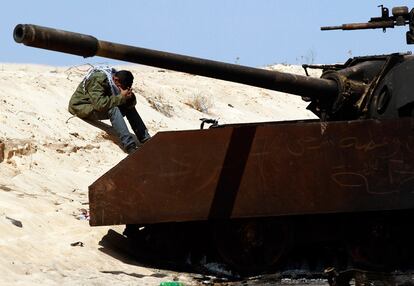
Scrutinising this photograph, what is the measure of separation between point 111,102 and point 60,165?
1.40 metres

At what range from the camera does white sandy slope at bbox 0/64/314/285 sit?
10.3m

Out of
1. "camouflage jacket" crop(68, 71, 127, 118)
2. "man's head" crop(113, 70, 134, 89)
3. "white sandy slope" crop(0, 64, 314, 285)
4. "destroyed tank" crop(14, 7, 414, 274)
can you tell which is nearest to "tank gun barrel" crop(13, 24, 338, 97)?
"destroyed tank" crop(14, 7, 414, 274)

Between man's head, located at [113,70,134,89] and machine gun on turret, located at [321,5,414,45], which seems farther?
man's head, located at [113,70,134,89]

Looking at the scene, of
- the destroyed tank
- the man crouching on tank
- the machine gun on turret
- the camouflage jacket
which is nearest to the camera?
the destroyed tank

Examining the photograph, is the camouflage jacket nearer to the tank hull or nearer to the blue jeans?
the blue jeans

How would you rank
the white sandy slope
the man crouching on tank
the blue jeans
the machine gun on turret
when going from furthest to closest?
1. the blue jeans
2. the man crouching on tank
3. the machine gun on turret
4. the white sandy slope

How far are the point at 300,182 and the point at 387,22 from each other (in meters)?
2.76

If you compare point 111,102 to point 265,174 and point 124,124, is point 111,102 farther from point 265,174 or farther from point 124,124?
point 265,174

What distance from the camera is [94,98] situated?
50.8 feet

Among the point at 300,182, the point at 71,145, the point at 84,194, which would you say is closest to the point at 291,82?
the point at 300,182

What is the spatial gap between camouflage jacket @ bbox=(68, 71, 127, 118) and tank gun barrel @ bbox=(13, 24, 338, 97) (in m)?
4.47

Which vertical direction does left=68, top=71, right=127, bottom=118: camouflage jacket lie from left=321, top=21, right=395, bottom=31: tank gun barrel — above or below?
below

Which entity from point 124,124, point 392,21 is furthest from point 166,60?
point 124,124

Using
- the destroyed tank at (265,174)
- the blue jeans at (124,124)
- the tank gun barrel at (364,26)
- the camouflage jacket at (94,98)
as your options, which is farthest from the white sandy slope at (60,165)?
the tank gun barrel at (364,26)
